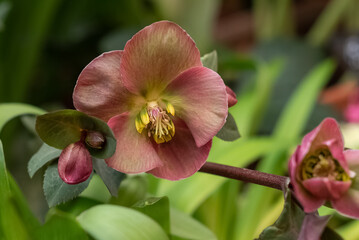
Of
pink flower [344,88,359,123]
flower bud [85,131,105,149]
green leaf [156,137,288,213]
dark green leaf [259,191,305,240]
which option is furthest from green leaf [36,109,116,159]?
pink flower [344,88,359,123]

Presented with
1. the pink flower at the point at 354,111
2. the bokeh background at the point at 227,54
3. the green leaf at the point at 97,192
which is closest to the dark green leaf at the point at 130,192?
the green leaf at the point at 97,192

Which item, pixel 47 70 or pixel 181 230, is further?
pixel 47 70

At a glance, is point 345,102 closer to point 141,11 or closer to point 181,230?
point 141,11

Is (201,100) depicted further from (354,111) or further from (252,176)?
(354,111)

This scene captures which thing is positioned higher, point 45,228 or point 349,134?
point 45,228

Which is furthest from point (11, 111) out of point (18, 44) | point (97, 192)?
point (18, 44)

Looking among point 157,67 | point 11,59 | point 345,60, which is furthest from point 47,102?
point 157,67

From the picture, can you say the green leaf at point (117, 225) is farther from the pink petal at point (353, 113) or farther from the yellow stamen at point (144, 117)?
the pink petal at point (353, 113)
